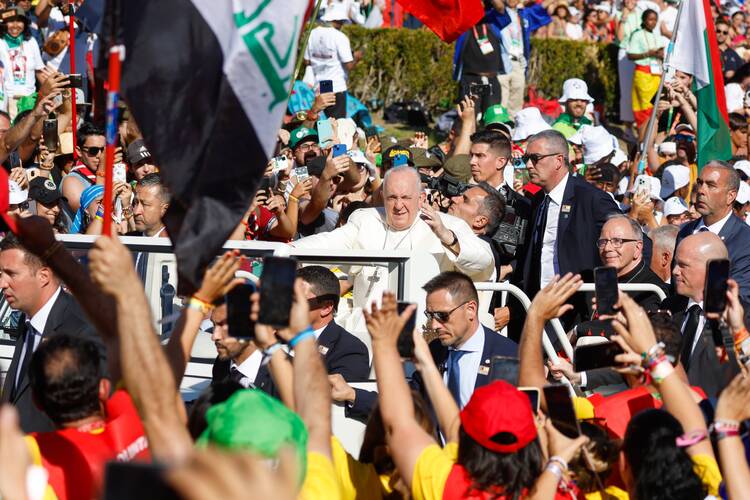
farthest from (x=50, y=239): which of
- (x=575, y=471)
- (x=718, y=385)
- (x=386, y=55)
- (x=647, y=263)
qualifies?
(x=386, y=55)

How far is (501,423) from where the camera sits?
3.97 meters

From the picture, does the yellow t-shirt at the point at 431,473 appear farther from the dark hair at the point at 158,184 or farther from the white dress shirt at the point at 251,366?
the dark hair at the point at 158,184

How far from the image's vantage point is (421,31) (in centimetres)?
1847

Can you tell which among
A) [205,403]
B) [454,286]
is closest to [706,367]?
[454,286]

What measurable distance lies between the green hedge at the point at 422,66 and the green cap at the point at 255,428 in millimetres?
14294

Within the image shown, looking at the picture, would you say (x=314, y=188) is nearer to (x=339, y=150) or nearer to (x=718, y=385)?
(x=339, y=150)

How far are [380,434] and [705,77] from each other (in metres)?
7.31

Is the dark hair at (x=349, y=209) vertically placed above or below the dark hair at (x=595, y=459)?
above

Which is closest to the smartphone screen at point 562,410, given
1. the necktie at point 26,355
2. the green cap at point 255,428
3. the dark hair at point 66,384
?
the green cap at point 255,428

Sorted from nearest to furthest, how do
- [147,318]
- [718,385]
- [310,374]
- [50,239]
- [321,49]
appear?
[147,318] < [310,374] < [50,239] < [718,385] < [321,49]

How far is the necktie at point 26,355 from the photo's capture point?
5.35 meters

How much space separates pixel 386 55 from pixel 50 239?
1395 centimetres

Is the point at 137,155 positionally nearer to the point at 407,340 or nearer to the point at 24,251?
the point at 24,251

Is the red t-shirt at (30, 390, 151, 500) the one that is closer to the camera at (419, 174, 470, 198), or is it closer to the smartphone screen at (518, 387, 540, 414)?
the smartphone screen at (518, 387, 540, 414)
